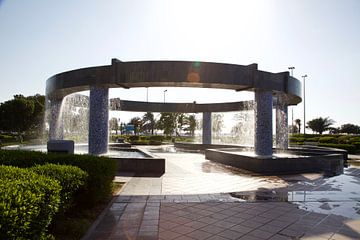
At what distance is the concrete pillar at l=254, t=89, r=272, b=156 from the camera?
13.6 metres

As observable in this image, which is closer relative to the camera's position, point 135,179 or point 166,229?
point 166,229

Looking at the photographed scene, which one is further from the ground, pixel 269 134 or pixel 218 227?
pixel 269 134

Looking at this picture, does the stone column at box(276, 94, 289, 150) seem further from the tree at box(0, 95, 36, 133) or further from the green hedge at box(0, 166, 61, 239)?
the tree at box(0, 95, 36, 133)

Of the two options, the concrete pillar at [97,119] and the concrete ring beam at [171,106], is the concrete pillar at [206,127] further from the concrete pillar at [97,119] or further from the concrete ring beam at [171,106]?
the concrete pillar at [97,119]

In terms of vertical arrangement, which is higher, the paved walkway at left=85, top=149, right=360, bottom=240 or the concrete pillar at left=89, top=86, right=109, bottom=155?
the concrete pillar at left=89, top=86, right=109, bottom=155

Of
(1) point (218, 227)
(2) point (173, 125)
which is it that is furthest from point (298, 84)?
(2) point (173, 125)

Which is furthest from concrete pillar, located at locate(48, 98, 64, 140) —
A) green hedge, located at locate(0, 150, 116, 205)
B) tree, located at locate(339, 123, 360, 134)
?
tree, located at locate(339, 123, 360, 134)

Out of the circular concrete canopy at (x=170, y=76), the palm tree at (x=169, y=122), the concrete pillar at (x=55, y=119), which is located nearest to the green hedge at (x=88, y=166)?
the circular concrete canopy at (x=170, y=76)

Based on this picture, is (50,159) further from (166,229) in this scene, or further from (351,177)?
(351,177)

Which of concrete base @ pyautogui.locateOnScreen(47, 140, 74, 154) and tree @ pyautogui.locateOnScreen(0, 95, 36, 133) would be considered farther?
tree @ pyautogui.locateOnScreen(0, 95, 36, 133)

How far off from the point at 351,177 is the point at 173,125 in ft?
157

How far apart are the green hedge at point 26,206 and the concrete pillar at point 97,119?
30.1 feet

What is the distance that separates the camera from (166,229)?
17.0 feet

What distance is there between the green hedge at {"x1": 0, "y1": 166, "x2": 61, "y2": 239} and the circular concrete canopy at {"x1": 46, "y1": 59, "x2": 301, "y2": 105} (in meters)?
8.30
